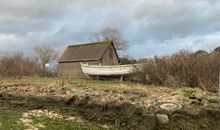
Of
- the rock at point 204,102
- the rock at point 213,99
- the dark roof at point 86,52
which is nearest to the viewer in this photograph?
the rock at point 204,102

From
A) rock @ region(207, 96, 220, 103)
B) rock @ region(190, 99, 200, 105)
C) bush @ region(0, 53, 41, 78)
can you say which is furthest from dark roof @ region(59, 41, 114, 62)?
rock @ region(190, 99, 200, 105)

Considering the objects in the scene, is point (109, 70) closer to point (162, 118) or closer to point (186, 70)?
point (186, 70)

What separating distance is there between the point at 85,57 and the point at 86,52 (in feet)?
4.00

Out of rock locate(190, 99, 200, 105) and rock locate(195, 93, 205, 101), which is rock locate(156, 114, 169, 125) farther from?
rock locate(195, 93, 205, 101)

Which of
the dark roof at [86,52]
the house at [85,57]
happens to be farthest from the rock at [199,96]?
the dark roof at [86,52]

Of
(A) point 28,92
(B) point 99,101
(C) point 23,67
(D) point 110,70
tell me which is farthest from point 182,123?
(C) point 23,67

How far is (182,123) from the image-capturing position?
13.4 meters

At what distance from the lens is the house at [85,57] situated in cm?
4972

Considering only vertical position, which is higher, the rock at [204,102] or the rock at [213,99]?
the rock at [213,99]

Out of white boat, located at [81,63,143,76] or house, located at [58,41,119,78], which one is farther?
house, located at [58,41,119,78]

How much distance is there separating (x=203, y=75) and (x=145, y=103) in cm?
678

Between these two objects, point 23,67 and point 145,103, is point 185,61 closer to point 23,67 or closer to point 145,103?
point 145,103

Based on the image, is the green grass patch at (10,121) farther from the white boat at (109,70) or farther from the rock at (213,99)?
the white boat at (109,70)

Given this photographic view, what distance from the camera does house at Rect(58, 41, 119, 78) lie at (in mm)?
49719
